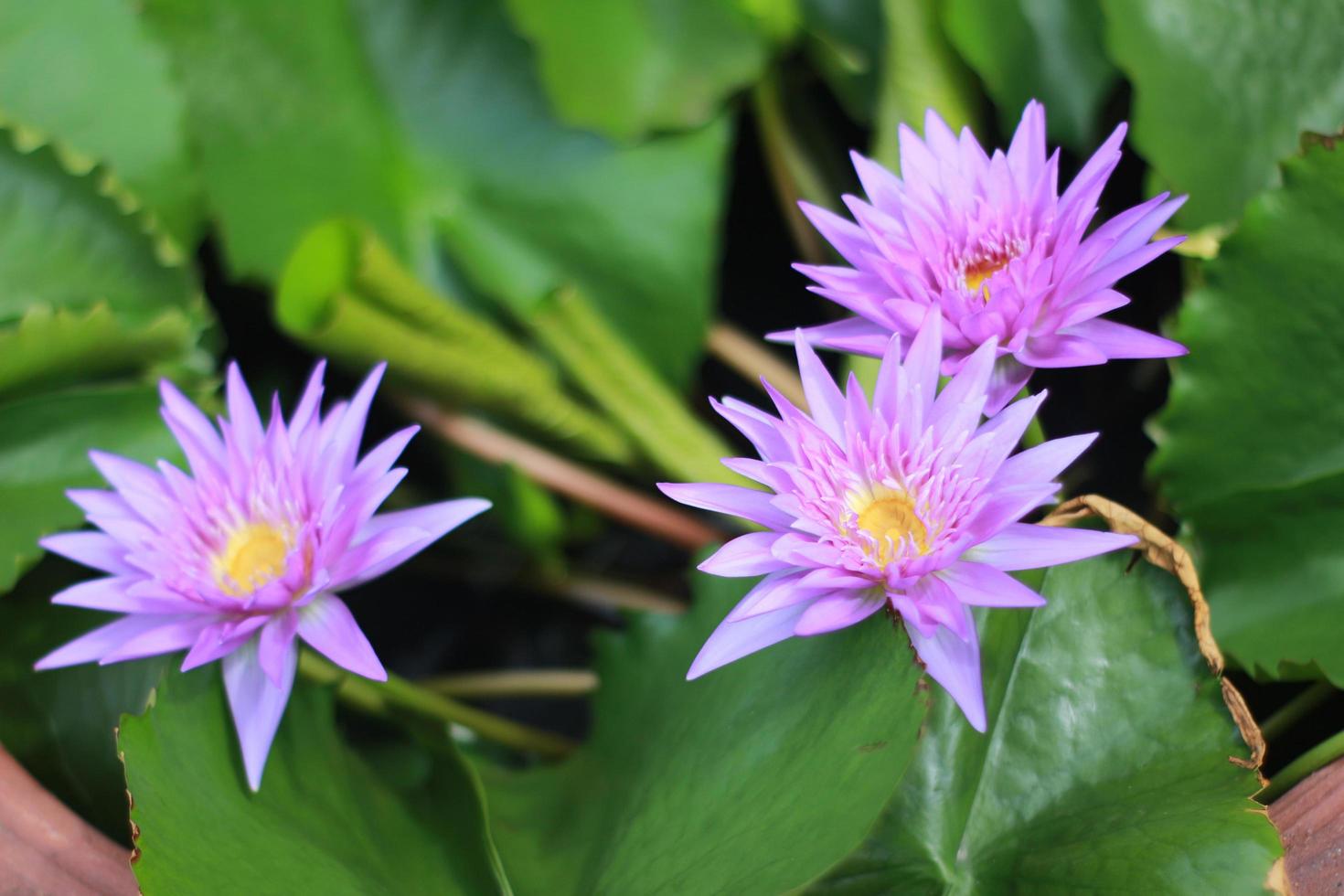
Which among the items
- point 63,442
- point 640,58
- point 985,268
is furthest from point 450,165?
point 985,268

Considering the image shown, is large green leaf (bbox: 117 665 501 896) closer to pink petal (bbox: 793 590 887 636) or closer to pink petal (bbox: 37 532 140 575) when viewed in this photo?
pink petal (bbox: 37 532 140 575)

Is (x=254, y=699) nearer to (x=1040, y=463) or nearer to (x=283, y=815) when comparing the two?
(x=283, y=815)

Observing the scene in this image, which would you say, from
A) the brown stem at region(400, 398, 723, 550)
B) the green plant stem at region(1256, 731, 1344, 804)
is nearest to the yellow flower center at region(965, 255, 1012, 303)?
the green plant stem at region(1256, 731, 1344, 804)

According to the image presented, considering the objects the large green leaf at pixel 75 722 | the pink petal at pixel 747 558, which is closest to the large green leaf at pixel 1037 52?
the pink petal at pixel 747 558

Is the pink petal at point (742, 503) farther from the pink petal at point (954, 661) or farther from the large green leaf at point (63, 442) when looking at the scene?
the large green leaf at point (63, 442)

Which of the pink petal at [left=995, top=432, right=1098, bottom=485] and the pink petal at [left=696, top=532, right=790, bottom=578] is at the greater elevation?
the pink petal at [left=995, top=432, right=1098, bottom=485]

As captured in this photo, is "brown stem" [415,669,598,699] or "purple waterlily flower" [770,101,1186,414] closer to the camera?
"purple waterlily flower" [770,101,1186,414]
